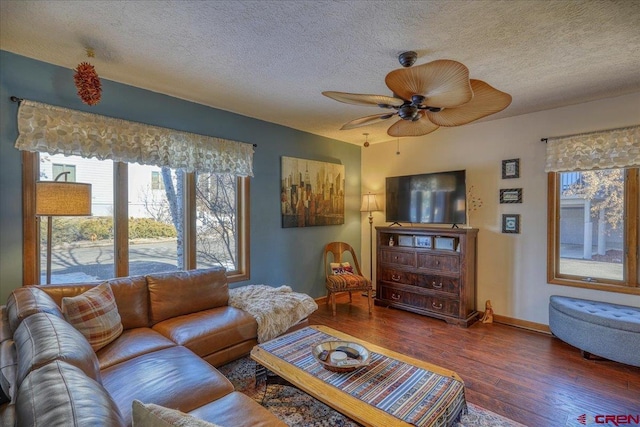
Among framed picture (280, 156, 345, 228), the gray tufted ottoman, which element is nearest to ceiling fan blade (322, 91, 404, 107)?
framed picture (280, 156, 345, 228)

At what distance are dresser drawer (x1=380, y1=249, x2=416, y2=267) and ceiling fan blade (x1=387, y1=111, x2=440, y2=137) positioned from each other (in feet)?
6.37

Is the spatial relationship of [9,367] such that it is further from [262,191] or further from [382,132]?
[382,132]

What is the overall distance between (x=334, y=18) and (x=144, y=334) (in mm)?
2491

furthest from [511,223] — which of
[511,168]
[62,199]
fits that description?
[62,199]

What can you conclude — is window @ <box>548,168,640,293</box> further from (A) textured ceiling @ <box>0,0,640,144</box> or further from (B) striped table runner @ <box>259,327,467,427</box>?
(B) striped table runner @ <box>259,327,467,427</box>

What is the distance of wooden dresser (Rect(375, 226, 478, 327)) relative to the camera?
3.61 meters

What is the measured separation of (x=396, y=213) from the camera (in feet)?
14.5

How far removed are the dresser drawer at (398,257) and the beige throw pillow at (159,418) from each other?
356cm

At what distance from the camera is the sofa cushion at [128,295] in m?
2.20

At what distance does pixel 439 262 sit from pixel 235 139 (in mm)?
2907

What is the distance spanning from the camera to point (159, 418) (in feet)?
2.48

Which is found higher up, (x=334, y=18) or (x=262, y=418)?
(x=334, y=18)

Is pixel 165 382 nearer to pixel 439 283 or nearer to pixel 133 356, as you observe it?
pixel 133 356

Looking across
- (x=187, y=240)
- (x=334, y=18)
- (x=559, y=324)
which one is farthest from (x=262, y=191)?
(x=559, y=324)
